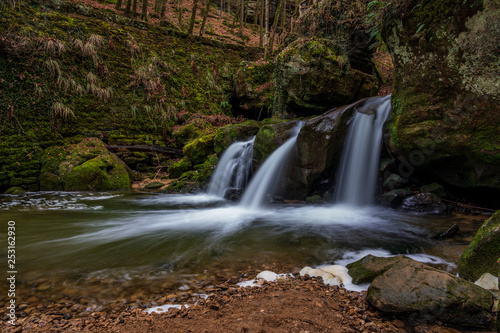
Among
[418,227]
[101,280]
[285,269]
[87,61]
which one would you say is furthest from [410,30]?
[87,61]

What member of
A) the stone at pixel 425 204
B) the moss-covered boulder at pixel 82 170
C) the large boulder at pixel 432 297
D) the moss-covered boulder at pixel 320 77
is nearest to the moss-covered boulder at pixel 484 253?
the large boulder at pixel 432 297

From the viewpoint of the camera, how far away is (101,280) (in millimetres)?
2293

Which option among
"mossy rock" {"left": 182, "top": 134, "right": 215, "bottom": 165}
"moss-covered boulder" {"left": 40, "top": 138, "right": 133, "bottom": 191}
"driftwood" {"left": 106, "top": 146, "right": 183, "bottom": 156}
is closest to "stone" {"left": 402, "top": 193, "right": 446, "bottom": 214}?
"mossy rock" {"left": 182, "top": 134, "right": 215, "bottom": 165}

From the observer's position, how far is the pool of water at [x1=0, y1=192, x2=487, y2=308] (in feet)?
7.73

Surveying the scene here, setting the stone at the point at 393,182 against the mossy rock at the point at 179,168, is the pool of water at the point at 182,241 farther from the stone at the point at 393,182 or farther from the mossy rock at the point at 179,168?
the mossy rock at the point at 179,168

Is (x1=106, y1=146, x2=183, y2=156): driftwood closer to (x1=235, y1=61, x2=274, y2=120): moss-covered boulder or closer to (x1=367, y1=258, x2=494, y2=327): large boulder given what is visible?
(x1=235, y1=61, x2=274, y2=120): moss-covered boulder

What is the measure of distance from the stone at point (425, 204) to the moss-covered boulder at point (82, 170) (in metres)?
8.62

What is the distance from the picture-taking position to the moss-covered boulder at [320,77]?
825 cm

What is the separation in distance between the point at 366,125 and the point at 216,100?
9.99 metres

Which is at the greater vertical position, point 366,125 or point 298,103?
point 298,103

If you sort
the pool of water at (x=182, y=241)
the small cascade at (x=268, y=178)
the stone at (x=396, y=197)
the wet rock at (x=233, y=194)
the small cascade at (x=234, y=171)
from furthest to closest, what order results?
the small cascade at (x=234, y=171) < the wet rock at (x=233, y=194) < the small cascade at (x=268, y=178) < the stone at (x=396, y=197) < the pool of water at (x=182, y=241)

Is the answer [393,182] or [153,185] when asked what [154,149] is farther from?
[393,182]

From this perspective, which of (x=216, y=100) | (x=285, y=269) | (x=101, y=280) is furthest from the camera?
(x=216, y=100)

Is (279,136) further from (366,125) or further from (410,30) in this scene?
(410,30)
